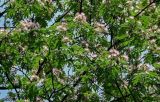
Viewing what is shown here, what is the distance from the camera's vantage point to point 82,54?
11.0m

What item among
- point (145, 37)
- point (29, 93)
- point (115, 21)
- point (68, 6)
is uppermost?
point (68, 6)

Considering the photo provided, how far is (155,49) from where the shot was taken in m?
11.3

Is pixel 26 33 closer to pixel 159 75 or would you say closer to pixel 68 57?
pixel 68 57

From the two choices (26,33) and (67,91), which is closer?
(26,33)

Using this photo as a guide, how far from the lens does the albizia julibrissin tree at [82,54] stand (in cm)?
1066

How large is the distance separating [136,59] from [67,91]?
2.71 metres

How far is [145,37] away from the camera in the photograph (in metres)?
11.2

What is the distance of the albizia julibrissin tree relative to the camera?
10.7 metres

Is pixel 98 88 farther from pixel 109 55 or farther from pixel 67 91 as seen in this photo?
pixel 109 55

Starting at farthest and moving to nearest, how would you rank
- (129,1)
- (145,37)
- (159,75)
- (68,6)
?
(68,6) < (129,1) < (159,75) < (145,37)

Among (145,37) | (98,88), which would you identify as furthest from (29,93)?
(145,37)

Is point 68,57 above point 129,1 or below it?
below

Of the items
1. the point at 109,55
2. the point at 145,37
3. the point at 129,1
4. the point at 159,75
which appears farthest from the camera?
the point at 129,1

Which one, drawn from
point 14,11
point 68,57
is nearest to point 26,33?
point 68,57
